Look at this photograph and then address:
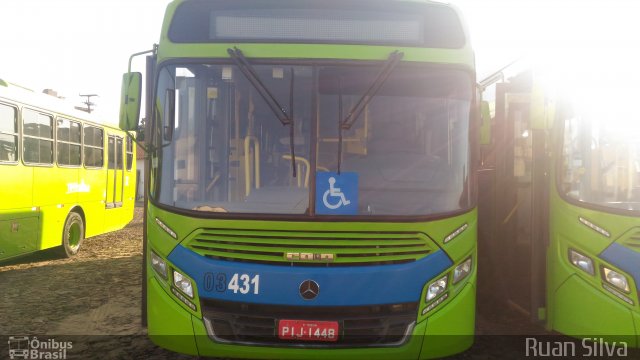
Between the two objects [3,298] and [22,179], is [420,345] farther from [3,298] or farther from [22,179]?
[22,179]

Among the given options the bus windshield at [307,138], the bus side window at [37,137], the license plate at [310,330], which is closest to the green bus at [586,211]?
the bus windshield at [307,138]

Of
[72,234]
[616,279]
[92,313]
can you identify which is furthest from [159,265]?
[72,234]

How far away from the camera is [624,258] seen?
414cm

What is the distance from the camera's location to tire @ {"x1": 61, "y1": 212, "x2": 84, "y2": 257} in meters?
10.4

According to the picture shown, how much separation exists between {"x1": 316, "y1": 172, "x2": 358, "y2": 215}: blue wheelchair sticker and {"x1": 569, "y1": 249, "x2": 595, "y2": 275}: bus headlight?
6.17 ft

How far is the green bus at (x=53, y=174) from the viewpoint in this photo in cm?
845

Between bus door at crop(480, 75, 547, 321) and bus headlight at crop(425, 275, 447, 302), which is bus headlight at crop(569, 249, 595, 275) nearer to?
bus door at crop(480, 75, 547, 321)

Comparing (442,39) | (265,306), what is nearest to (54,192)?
(265,306)

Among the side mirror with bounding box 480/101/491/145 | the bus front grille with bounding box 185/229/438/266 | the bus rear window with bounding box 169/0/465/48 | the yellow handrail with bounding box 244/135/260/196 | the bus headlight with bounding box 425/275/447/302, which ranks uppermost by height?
the bus rear window with bounding box 169/0/465/48

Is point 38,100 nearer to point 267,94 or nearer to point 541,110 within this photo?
point 267,94

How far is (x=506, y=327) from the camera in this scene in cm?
614

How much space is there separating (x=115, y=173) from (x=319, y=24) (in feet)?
31.9

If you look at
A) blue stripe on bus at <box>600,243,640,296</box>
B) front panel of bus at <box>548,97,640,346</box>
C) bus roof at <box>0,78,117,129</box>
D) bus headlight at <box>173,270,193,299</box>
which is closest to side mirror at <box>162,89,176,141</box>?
bus headlight at <box>173,270,193,299</box>

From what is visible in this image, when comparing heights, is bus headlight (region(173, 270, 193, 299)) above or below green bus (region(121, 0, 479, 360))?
below
